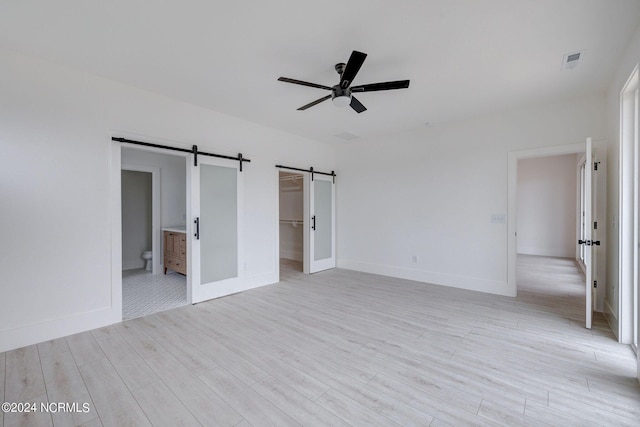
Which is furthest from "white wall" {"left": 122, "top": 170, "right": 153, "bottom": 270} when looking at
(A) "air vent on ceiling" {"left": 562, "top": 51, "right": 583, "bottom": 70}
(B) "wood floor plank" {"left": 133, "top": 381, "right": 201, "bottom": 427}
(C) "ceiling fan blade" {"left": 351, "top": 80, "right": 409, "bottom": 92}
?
(A) "air vent on ceiling" {"left": 562, "top": 51, "right": 583, "bottom": 70}

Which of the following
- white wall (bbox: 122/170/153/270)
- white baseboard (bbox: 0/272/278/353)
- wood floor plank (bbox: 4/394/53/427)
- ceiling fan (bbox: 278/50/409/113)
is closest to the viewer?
wood floor plank (bbox: 4/394/53/427)

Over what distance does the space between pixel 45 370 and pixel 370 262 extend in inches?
196

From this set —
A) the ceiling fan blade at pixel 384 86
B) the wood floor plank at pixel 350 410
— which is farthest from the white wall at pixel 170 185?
the wood floor plank at pixel 350 410

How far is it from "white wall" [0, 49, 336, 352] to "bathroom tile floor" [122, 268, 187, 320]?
0.47m

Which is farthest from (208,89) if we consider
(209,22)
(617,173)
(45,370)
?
(617,173)

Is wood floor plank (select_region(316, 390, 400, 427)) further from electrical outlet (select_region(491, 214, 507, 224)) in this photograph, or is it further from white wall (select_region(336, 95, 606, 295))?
Answer: electrical outlet (select_region(491, 214, 507, 224))

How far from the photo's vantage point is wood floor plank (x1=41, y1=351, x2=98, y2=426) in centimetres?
175

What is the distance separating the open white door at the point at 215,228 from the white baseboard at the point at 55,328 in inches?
40.4

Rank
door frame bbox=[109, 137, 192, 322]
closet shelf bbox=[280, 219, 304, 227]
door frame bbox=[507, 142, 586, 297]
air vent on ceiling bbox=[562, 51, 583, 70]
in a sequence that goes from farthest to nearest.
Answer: closet shelf bbox=[280, 219, 304, 227], door frame bbox=[507, 142, 586, 297], door frame bbox=[109, 137, 192, 322], air vent on ceiling bbox=[562, 51, 583, 70]

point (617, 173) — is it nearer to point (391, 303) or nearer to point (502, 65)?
point (502, 65)

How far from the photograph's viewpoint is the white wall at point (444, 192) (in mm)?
4105

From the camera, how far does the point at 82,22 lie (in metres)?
2.24

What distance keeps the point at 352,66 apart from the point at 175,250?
471 cm

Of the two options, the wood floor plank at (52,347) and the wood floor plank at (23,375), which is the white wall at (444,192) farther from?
the wood floor plank at (23,375)
